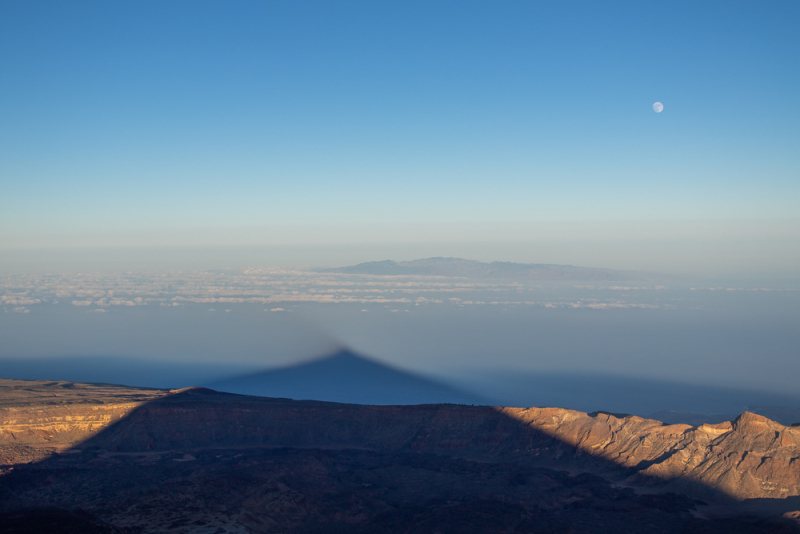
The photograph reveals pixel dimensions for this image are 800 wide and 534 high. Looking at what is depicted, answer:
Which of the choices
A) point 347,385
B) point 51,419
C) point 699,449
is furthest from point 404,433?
point 347,385

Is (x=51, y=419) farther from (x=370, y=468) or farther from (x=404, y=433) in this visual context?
(x=404, y=433)

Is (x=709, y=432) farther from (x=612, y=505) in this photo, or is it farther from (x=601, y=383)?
(x=601, y=383)

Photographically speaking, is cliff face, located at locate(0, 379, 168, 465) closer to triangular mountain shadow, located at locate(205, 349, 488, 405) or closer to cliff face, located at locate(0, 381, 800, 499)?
cliff face, located at locate(0, 381, 800, 499)

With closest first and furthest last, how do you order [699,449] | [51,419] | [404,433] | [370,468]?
[699,449] < [370,468] < [51,419] < [404,433]

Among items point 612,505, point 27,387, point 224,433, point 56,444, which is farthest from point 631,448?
point 27,387

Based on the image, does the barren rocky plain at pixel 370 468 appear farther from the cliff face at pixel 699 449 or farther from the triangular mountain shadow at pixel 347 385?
the triangular mountain shadow at pixel 347 385
